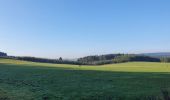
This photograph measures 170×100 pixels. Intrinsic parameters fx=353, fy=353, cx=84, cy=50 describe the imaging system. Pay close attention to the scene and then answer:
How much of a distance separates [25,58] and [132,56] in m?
38.1

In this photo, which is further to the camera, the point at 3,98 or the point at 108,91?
the point at 108,91

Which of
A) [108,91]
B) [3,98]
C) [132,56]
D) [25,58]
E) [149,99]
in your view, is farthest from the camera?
[132,56]

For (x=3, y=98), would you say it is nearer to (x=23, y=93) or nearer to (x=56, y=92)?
(x=23, y=93)

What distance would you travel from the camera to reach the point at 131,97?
20266 mm

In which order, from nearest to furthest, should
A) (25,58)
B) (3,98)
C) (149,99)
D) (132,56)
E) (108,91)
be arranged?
(149,99), (3,98), (108,91), (25,58), (132,56)

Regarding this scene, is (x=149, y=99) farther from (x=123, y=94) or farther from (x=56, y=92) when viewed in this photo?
(x=56, y=92)

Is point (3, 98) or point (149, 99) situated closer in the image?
point (149, 99)

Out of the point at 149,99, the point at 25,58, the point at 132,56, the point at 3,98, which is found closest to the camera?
the point at 149,99

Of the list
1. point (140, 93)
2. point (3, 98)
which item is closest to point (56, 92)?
point (3, 98)

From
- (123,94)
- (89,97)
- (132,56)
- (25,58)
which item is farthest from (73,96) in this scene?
(132,56)

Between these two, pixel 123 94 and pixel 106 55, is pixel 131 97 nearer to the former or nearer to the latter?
pixel 123 94

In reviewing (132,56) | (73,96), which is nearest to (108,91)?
(73,96)

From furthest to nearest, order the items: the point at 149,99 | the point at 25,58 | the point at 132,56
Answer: the point at 132,56
the point at 25,58
the point at 149,99

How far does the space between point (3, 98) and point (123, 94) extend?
280 inches
